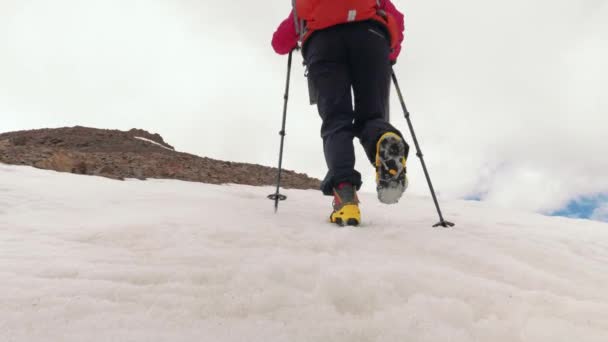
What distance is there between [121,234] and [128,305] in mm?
999

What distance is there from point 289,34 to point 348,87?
33.3 inches

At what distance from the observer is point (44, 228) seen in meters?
2.40

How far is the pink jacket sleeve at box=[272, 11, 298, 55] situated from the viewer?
3508 mm

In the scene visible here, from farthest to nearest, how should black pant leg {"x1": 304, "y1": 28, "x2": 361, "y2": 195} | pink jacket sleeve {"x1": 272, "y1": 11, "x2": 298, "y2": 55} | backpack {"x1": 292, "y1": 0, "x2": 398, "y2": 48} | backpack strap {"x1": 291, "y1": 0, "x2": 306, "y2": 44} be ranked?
pink jacket sleeve {"x1": 272, "y1": 11, "x2": 298, "y2": 55} → backpack strap {"x1": 291, "y1": 0, "x2": 306, "y2": 44} → black pant leg {"x1": 304, "y1": 28, "x2": 361, "y2": 195} → backpack {"x1": 292, "y1": 0, "x2": 398, "y2": 48}

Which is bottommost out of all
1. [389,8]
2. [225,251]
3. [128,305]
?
[128,305]

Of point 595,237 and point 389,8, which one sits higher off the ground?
point 389,8

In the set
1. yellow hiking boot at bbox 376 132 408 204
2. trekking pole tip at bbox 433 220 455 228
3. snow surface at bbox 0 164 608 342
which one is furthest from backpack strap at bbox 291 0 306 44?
trekking pole tip at bbox 433 220 455 228

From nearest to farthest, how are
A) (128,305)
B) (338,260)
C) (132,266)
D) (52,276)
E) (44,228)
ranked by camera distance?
(128,305) → (52,276) → (132,266) → (338,260) → (44,228)

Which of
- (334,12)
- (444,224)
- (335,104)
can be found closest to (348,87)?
(335,104)

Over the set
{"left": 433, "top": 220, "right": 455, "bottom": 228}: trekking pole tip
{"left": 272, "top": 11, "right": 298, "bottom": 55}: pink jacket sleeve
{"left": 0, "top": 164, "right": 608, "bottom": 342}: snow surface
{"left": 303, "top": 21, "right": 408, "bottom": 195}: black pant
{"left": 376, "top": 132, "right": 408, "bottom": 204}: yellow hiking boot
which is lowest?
{"left": 0, "top": 164, "right": 608, "bottom": 342}: snow surface

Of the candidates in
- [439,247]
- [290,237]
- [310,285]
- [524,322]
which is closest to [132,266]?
[310,285]

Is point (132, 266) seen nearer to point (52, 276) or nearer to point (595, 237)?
point (52, 276)

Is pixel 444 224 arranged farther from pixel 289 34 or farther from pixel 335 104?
pixel 289 34

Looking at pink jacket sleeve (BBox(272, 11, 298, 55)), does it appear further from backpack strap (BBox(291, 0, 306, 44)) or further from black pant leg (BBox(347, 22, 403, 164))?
black pant leg (BBox(347, 22, 403, 164))
